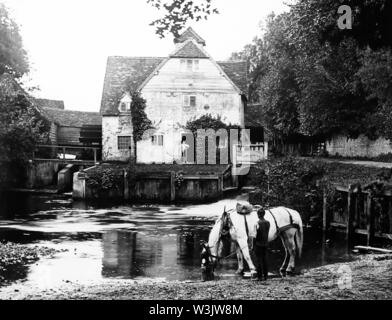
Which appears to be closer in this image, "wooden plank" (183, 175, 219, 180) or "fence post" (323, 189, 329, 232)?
"fence post" (323, 189, 329, 232)

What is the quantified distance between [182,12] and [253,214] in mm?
6848

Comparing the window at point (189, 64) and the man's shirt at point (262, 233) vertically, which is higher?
the window at point (189, 64)

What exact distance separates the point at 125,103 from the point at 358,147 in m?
21.1

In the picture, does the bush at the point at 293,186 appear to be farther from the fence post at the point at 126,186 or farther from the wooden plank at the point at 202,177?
the fence post at the point at 126,186

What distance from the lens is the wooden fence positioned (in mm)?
22984

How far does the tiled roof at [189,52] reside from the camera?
161 ft

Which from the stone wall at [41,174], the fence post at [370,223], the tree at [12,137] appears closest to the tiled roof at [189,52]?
the tree at [12,137]

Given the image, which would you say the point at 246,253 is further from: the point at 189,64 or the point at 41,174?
the point at 41,174

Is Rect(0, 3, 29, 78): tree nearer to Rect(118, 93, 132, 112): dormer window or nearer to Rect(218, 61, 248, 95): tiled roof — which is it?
Rect(118, 93, 132, 112): dormer window

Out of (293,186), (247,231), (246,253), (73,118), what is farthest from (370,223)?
(73,118)

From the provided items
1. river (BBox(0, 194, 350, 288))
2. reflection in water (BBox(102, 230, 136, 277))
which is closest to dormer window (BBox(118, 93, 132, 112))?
river (BBox(0, 194, 350, 288))

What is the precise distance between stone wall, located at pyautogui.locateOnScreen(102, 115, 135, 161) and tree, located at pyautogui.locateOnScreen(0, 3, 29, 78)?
14.5 m

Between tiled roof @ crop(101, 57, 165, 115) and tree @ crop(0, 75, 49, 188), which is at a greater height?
tiled roof @ crop(101, 57, 165, 115)
